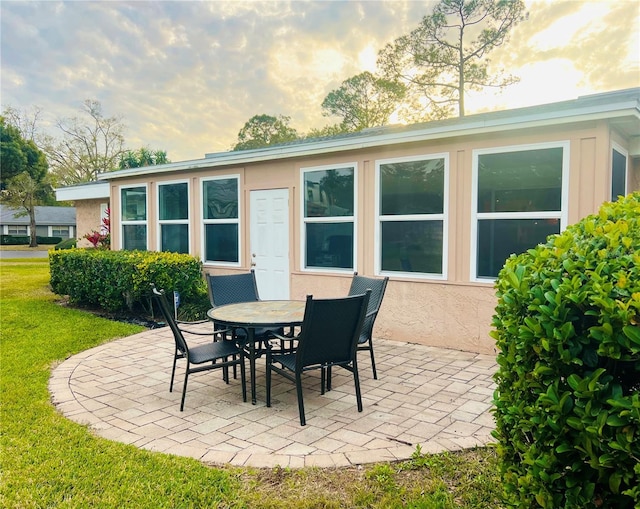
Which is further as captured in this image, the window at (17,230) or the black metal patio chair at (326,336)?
the window at (17,230)

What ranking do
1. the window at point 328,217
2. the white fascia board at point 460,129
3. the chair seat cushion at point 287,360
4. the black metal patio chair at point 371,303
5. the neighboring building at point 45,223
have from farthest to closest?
the neighboring building at point 45,223, the window at point 328,217, the white fascia board at point 460,129, the black metal patio chair at point 371,303, the chair seat cushion at point 287,360

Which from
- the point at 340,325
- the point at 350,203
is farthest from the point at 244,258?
the point at 340,325

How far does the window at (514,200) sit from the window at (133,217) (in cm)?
697

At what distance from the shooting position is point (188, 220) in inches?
340

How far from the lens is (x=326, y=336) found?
3492 millimetres

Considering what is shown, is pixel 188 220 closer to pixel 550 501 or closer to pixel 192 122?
pixel 550 501

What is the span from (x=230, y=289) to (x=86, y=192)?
33.5ft

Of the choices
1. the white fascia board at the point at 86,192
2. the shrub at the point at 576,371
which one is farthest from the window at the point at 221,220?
the shrub at the point at 576,371

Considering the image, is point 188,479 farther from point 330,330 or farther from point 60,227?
point 60,227

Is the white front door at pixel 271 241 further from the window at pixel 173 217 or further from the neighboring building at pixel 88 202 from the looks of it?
the neighboring building at pixel 88 202

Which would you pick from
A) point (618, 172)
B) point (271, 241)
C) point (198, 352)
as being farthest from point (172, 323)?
point (618, 172)

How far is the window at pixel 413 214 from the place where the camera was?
577 centimetres

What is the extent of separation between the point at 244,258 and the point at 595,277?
22.2 feet

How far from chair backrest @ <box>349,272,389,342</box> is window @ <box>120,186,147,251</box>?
6273 millimetres
